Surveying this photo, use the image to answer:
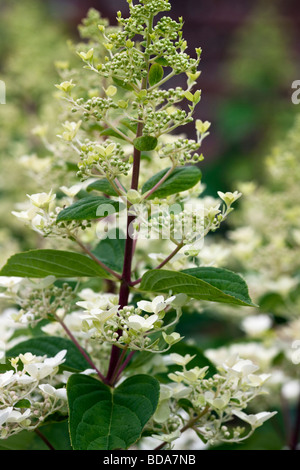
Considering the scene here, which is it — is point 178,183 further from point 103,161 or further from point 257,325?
point 257,325

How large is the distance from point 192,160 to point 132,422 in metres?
0.27

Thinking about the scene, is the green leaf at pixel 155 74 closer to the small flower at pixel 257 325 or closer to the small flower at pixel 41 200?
the small flower at pixel 41 200

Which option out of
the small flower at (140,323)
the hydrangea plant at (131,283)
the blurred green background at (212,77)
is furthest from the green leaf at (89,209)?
the blurred green background at (212,77)

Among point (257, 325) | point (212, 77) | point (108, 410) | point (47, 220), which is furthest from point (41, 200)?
point (212, 77)

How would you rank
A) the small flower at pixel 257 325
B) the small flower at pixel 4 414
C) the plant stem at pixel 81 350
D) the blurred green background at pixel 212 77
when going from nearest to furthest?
the small flower at pixel 4 414, the plant stem at pixel 81 350, the small flower at pixel 257 325, the blurred green background at pixel 212 77

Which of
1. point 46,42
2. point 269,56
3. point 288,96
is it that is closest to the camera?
point 46,42

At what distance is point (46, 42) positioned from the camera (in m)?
1.64

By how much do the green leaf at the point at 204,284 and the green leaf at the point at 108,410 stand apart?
0.10 meters

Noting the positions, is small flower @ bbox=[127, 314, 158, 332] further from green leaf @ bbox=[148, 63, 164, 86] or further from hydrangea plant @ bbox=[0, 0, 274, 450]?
green leaf @ bbox=[148, 63, 164, 86]

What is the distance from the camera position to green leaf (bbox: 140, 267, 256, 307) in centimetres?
51

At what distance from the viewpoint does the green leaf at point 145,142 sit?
530 millimetres

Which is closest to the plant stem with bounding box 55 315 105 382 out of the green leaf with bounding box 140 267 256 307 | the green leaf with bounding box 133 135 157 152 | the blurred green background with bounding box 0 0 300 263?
the green leaf with bounding box 140 267 256 307

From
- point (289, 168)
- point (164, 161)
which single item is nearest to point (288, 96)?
point (289, 168)
